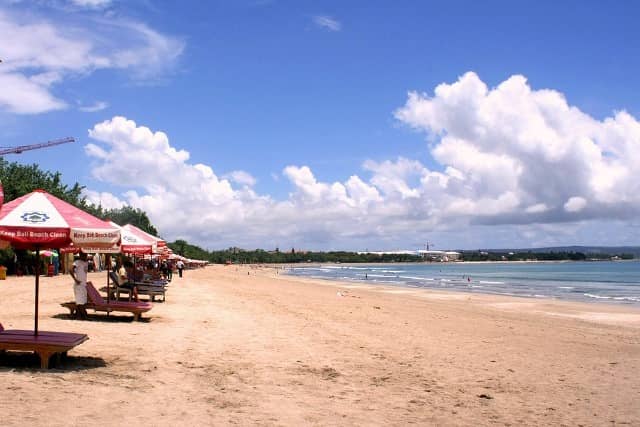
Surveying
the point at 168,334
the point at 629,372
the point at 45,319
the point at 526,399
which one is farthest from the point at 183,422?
the point at 45,319

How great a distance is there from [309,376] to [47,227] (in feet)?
13.2

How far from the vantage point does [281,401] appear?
6.97m

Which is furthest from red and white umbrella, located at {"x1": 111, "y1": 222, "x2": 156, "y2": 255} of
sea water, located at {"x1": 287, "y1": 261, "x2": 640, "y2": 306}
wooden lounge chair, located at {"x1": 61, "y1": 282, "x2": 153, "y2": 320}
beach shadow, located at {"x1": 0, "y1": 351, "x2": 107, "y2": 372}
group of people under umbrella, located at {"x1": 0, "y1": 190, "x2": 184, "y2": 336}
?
sea water, located at {"x1": 287, "y1": 261, "x2": 640, "y2": 306}

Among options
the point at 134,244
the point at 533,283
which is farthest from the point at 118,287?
the point at 533,283

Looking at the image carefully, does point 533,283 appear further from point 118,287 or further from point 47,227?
point 47,227

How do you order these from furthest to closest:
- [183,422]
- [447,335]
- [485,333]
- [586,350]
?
[485,333]
[447,335]
[586,350]
[183,422]

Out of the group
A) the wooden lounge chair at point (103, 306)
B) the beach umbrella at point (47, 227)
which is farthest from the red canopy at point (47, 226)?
the wooden lounge chair at point (103, 306)

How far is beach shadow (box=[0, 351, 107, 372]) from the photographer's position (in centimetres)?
785

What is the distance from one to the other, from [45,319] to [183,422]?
841cm

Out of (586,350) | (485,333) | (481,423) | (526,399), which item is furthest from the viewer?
(485,333)

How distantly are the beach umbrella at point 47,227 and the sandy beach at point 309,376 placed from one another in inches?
65.7

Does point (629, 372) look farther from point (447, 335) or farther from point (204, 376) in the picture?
point (204, 376)

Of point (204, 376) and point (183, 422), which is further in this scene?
point (204, 376)

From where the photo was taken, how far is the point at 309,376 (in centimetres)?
840
